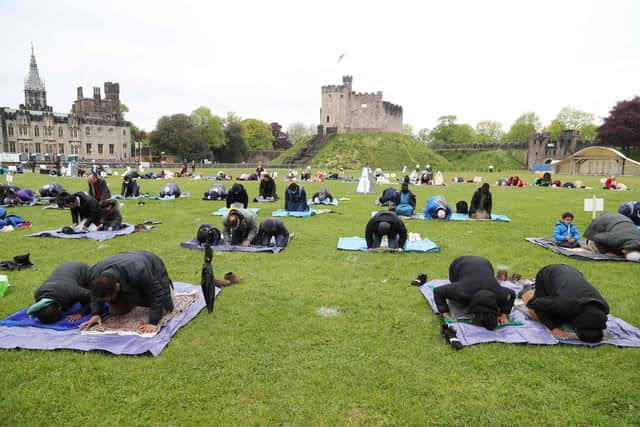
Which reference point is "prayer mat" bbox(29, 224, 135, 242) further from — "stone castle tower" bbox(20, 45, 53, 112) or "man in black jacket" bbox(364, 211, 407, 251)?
"stone castle tower" bbox(20, 45, 53, 112)

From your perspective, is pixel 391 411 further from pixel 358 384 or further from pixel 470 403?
pixel 470 403

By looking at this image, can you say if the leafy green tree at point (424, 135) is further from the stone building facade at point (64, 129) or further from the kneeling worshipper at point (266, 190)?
the kneeling worshipper at point (266, 190)

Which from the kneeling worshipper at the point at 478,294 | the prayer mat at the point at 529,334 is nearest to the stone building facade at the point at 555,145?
the prayer mat at the point at 529,334

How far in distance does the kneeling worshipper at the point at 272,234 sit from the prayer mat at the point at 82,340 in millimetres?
4900

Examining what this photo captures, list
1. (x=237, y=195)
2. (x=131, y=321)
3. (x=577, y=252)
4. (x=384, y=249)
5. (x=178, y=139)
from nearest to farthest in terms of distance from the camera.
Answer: (x=131, y=321) → (x=577, y=252) → (x=384, y=249) → (x=237, y=195) → (x=178, y=139)

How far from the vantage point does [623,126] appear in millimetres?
63469

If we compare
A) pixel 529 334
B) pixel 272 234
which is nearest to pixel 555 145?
pixel 272 234

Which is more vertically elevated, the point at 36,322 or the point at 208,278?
the point at 208,278

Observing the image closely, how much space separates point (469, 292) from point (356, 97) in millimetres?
76607

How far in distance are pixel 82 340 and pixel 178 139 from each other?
7410cm

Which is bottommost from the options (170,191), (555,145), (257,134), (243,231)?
(243,231)

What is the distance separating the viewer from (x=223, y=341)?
18.0 ft

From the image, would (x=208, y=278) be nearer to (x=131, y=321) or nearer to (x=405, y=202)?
(x=131, y=321)

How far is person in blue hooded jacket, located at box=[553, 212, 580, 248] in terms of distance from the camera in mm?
10688
